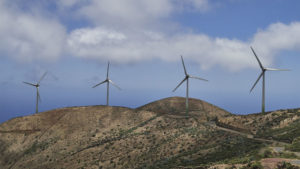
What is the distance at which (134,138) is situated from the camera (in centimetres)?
8456

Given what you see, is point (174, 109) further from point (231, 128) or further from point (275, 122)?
point (275, 122)

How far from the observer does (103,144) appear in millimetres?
84438

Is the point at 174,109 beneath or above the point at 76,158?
above

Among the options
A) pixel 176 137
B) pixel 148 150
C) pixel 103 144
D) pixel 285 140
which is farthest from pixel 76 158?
pixel 285 140

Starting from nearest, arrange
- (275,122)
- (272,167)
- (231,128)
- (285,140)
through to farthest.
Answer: (272,167), (285,140), (275,122), (231,128)

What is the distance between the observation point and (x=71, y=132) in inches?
3900

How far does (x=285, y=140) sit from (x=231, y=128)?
81.1ft

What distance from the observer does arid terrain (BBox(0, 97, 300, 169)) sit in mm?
60250

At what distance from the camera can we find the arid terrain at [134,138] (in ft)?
198

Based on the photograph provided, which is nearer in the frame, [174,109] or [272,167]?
[272,167]

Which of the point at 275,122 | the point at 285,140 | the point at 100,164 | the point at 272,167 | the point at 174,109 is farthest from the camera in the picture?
the point at 174,109

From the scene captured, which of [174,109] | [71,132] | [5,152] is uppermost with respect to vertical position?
[174,109]

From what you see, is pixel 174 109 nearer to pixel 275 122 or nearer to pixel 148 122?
pixel 148 122

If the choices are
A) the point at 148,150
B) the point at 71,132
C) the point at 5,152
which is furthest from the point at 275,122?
the point at 5,152
